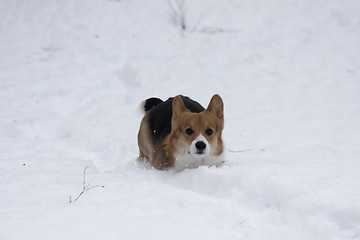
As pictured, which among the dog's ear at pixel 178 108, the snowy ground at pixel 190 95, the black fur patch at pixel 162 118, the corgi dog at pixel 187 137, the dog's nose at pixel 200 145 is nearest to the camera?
the snowy ground at pixel 190 95

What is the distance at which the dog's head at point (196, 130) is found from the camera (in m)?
4.24

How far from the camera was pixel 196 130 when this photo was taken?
4.34 meters

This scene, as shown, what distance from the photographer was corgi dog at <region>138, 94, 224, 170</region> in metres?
4.34

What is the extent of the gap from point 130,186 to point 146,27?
7.91 meters

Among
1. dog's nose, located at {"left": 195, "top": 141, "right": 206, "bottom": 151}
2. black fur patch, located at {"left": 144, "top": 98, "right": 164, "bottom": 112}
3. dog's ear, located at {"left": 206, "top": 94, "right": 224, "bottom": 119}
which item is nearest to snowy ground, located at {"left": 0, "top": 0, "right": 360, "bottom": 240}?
dog's nose, located at {"left": 195, "top": 141, "right": 206, "bottom": 151}

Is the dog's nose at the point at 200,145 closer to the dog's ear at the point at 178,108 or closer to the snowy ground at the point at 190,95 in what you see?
the snowy ground at the point at 190,95

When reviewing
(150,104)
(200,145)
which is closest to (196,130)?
(200,145)

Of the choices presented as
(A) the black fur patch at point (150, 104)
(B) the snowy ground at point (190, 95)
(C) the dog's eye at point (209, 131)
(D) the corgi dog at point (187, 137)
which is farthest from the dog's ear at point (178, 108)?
(A) the black fur patch at point (150, 104)

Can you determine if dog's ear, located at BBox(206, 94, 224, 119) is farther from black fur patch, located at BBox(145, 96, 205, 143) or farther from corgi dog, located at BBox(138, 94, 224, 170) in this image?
A: black fur patch, located at BBox(145, 96, 205, 143)

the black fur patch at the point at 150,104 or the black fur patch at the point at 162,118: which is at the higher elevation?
the black fur patch at the point at 162,118

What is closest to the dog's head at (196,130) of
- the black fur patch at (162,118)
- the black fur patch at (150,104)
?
the black fur patch at (162,118)

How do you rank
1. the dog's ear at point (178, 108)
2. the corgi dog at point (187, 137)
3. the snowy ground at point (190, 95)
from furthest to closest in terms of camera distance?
the dog's ear at point (178, 108) → the corgi dog at point (187, 137) → the snowy ground at point (190, 95)

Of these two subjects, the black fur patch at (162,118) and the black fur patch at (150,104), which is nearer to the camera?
the black fur patch at (162,118)

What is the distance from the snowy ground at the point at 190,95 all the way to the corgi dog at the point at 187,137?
292 millimetres
